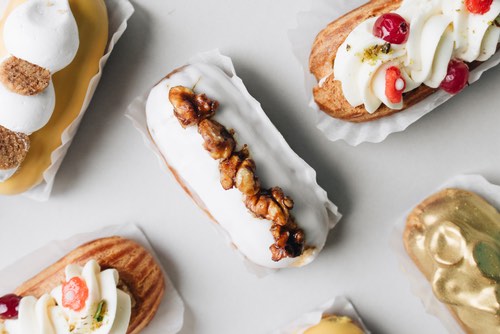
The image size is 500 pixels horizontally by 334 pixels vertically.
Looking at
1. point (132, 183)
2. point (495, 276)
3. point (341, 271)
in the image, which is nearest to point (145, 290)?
point (132, 183)

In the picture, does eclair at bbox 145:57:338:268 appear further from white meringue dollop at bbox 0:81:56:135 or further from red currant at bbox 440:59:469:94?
red currant at bbox 440:59:469:94

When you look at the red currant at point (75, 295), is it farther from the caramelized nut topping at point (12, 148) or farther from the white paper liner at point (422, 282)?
the white paper liner at point (422, 282)

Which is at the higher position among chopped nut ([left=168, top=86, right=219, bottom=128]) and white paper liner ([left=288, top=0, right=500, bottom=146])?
chopped nut ([left=168, top=86, right=219, bottom=128])

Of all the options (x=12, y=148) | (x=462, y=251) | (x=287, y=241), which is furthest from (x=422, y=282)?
(x=12, y=148)

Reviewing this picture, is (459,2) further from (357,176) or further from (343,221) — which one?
(343,221)

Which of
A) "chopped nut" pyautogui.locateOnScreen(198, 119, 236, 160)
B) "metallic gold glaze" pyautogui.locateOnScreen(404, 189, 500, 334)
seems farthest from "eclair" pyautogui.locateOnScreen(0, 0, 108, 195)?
"metallic gold glaze" pyautogui.locateOnScreen(404, 189, 500, 334)
